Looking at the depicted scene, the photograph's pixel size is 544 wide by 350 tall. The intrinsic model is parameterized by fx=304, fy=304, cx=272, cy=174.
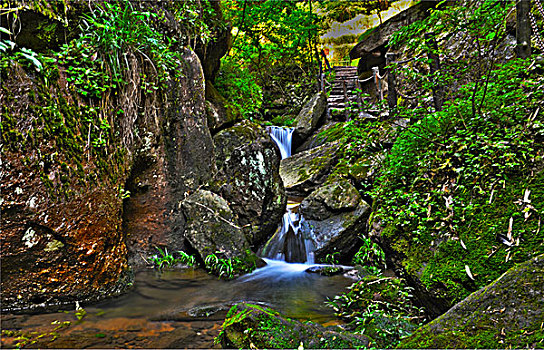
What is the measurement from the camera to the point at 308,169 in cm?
1058

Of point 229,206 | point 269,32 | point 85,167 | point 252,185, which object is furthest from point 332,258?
point 269,32

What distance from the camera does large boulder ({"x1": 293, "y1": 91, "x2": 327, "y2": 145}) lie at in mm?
13477

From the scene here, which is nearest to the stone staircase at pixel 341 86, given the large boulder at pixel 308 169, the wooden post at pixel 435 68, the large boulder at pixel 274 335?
the large boulder at pixel 308 169

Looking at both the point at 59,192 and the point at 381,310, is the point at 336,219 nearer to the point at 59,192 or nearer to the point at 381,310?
the point at 381,310

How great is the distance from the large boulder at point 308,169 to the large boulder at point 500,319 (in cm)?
823

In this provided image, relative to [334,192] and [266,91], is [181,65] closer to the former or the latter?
[334,192]

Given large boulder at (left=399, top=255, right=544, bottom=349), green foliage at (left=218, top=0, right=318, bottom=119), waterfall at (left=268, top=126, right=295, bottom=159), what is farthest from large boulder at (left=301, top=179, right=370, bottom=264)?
waterfall at (left=268, top=126, right=295, bottom=159)

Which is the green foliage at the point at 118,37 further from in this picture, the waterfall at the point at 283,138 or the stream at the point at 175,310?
the waterfall at the point at 283,138

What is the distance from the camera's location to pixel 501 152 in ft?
9.99

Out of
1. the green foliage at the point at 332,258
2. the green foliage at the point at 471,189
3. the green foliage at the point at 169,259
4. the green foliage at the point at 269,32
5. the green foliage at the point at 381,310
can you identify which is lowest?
the green foliage at the point at 332,258

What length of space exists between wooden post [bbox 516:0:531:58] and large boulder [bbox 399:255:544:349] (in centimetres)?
396

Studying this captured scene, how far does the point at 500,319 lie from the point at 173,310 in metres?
3.32

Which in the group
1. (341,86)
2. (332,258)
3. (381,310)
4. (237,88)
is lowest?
(332,258)

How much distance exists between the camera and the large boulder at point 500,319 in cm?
154
